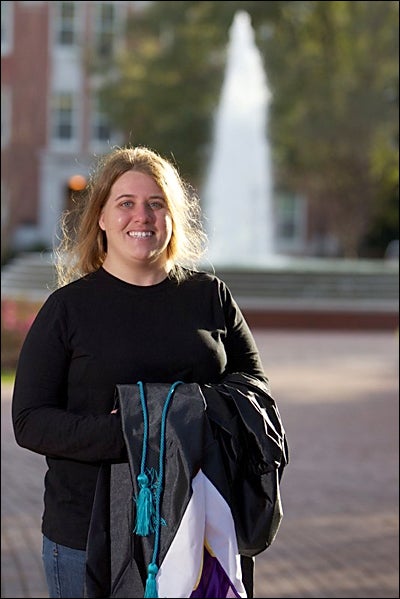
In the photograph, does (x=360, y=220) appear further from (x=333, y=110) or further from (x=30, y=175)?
(x=30, y=175)

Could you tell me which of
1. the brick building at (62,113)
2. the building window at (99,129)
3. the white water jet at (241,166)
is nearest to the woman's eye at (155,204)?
the white water jet at (241,166)

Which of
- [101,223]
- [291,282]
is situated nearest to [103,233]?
[101,223]

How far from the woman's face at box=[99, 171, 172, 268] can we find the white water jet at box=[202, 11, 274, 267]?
21.9m

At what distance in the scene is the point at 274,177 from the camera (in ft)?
138

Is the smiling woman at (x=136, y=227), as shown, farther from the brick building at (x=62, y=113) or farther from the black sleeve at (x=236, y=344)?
the brick building at (x=62, y=113)

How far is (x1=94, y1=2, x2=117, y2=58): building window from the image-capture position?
39375 mm

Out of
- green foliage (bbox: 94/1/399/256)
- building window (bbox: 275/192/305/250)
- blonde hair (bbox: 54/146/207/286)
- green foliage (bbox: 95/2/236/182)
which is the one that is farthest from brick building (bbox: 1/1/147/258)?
blonde hair (bbox: 54/146/207/286)

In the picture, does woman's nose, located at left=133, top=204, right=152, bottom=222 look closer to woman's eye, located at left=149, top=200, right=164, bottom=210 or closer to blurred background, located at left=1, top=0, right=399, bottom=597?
woman's eye, located at left=149, top=200, right=164, bottom=210

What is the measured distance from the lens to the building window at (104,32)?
129ft

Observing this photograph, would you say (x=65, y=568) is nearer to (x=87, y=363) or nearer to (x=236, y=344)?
(x=87, y=363)

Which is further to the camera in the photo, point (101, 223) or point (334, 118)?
→ point (334, 118)

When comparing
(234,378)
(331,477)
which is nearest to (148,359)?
(234,378)

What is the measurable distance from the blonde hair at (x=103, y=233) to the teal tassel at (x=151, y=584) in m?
0.69

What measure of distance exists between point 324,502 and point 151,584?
5.60m
